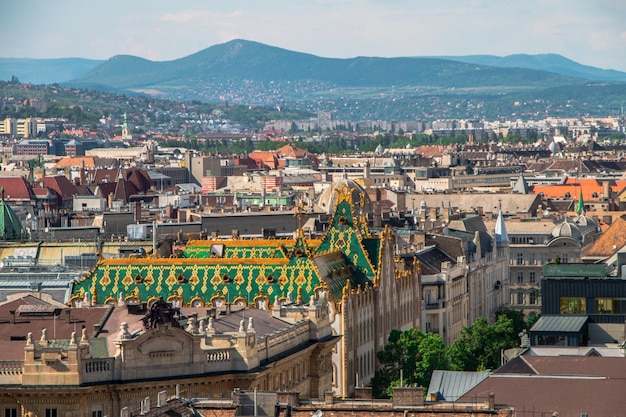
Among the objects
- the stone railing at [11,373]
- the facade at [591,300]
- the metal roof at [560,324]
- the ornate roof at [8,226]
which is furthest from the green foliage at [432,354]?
the ornate roof at [8,226]

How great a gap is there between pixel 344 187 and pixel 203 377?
39.9 metres

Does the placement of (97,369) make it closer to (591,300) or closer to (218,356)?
(218,356)

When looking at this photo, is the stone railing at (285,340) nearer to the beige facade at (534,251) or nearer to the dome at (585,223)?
the beige facade at (534,251)

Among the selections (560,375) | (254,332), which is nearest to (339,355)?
(254,332)

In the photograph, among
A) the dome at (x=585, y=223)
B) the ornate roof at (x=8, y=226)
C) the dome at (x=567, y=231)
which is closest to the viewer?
the ornate roof at (x=8, y=226)

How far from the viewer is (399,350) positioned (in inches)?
3602

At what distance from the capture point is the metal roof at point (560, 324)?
74706 mm

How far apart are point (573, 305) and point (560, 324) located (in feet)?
14.8

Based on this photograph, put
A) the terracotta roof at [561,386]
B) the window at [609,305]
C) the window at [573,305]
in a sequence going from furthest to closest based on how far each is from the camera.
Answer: the window at [573,305]
the window at [609,305]
the terracotta roof at [561,386]

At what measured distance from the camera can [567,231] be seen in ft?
498

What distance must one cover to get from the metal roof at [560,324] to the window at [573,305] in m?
2.09

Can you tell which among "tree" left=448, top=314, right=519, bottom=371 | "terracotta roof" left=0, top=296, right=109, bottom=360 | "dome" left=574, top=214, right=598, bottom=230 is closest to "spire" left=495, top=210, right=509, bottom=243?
"dome" left=574, top=214, right=598, bottom=230

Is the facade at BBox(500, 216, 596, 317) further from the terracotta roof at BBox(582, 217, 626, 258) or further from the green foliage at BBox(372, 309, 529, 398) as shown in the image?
the green foliage at BBox(372, 309, 529, 398)

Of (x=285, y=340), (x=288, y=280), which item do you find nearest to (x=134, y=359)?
(x=285, y=340)
